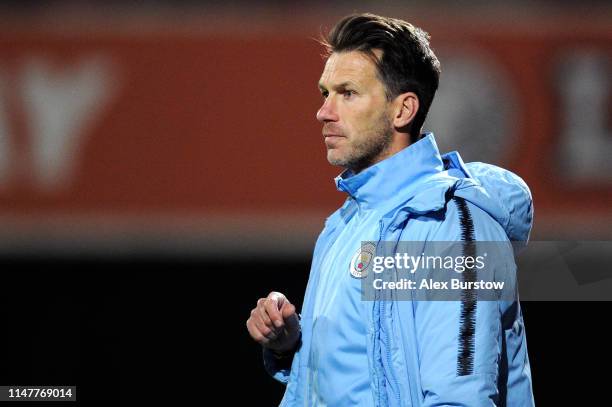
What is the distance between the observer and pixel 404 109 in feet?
5.27

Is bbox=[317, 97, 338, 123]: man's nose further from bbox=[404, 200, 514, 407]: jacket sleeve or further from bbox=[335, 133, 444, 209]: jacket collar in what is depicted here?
bbox=[404, 200, 514, 407]: jacket sleeve

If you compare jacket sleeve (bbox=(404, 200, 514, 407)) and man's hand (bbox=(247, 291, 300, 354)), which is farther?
man's hand (bbox=(247, 291, 300, 354))

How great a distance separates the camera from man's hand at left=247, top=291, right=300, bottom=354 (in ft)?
4.95

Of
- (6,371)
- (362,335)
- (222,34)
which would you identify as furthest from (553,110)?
(6,371)

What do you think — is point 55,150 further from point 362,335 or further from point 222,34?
point 362,335

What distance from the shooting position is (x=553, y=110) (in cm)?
270

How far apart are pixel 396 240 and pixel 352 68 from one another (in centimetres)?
Answer: 38

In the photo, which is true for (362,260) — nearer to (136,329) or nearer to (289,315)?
(289,315)

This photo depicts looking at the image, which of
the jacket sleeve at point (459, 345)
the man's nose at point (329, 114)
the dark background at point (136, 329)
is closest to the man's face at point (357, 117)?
the man's nose at point (329, 114)

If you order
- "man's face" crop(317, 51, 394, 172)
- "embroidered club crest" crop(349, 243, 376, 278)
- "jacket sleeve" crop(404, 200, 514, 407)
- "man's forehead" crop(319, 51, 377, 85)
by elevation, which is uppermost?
"man's forehead" crop(319, 51, 377, 85)

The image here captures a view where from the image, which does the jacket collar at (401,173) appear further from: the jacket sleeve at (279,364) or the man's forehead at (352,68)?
the jacket sleeve at (279,364)

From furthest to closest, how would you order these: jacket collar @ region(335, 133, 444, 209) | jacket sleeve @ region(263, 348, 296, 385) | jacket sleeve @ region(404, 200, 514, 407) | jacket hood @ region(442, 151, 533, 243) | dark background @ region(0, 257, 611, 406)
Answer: dark background @ region(0, 257, 611, 406) < jacket sleeve @ region(263, 348, 296, 385) < jacket collar @ region(335, 133, 444, 209) < jacket hood @ region(442, 151, 533, 243) < jacket sleeve @ region(404, 200, 514, 407)

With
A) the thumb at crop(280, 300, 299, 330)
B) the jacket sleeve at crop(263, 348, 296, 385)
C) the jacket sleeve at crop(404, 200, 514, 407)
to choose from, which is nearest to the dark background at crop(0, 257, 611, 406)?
the jacket sleeve at crop(263, 348, 296, 385)

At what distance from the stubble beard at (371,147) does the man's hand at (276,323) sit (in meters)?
0.27
